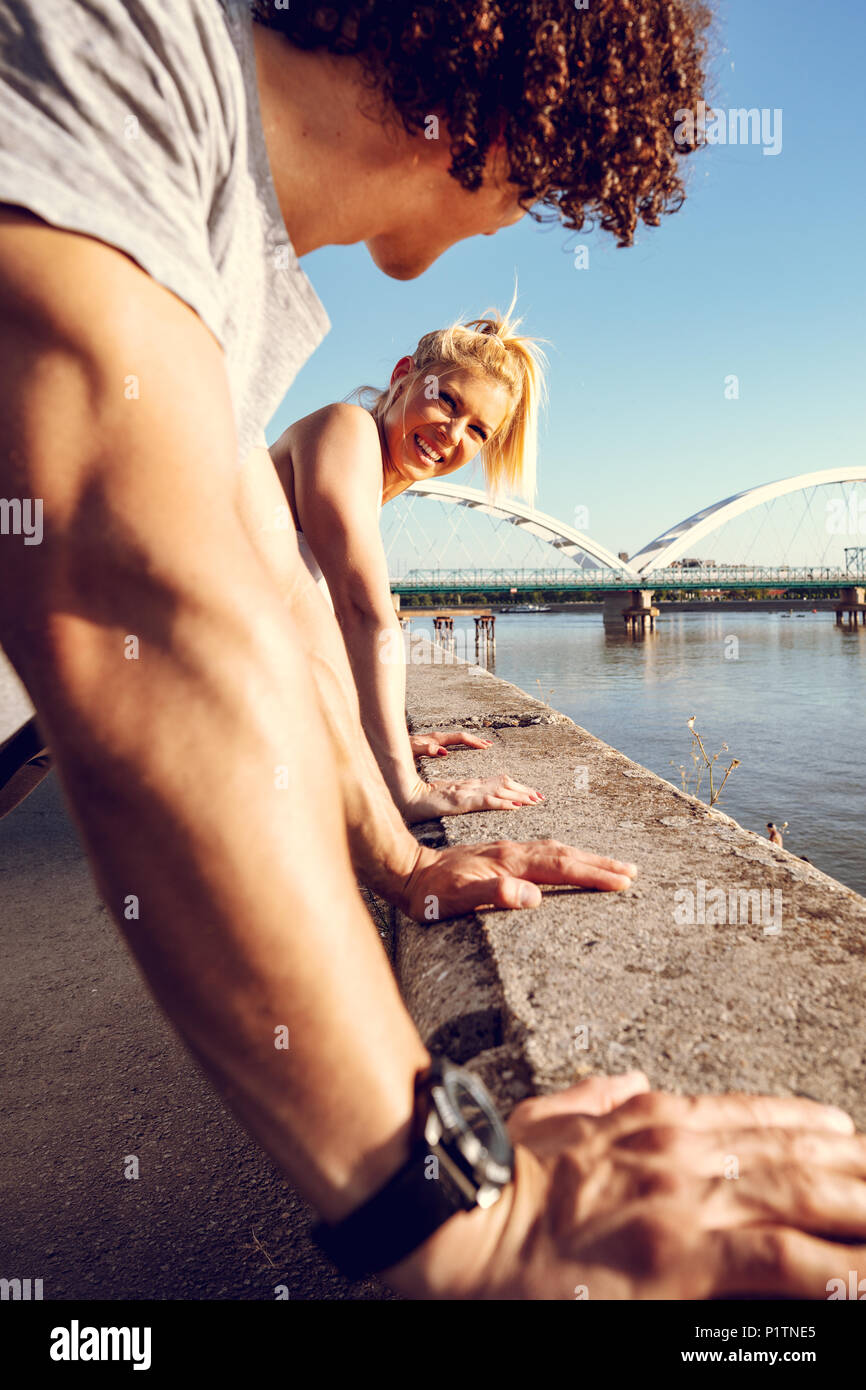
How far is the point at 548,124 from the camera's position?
0.94 meters

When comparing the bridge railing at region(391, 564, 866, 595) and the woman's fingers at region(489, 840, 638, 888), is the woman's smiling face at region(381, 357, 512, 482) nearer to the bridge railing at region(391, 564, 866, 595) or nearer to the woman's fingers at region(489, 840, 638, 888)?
the woman's fingers at region(489, 840, 638, 888)

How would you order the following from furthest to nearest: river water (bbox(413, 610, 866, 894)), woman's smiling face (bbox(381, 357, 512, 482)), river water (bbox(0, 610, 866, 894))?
river water (bbox(413, 610, 866, 894))
river water (bbox(0, 610, 866, 894))
woman's smiling face (bbox(381, 357, 512, 482))

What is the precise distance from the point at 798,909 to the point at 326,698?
3.31 ft

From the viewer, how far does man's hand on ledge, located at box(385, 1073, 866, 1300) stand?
68 cm

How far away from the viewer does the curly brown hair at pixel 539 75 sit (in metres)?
0.84

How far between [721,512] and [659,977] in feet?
185

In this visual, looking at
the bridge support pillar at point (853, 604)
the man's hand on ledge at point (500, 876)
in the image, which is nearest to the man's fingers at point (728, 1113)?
the man's hand on ledge at point (500, 876)

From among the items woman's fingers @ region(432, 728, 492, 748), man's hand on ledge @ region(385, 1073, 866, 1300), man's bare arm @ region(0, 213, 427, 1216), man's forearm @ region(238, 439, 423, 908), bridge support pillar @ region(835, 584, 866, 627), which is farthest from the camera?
bridge support pillar @ region(835, 584, 866, 627)

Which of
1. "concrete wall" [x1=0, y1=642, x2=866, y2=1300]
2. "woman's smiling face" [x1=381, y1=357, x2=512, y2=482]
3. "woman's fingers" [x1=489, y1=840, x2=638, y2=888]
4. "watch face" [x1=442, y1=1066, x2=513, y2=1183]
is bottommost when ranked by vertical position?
"concrete wall" [x1=0, y1=642, x2=866, y2=1300]

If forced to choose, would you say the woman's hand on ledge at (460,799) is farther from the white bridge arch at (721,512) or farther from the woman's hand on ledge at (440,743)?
the white bridge arch at (721,512)

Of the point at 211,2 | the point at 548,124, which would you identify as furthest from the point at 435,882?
the point at 211,2

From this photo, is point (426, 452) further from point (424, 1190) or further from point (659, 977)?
point (424, 1190)

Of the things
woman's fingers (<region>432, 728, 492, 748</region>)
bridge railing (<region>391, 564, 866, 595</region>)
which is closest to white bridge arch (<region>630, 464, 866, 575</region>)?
bridge railing (<region>391, 564, 866, 595</region>)

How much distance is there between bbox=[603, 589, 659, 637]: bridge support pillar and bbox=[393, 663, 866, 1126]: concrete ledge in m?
54.7
